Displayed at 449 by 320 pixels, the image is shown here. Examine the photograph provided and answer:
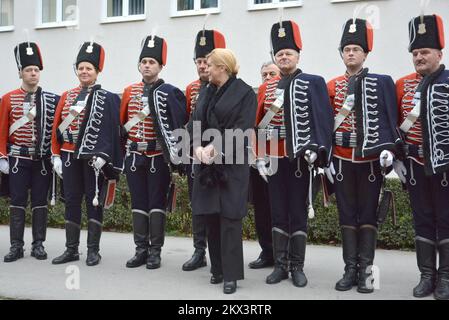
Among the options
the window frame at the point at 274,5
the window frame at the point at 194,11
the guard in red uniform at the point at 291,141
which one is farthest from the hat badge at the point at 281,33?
the window frame at the point at 194,11

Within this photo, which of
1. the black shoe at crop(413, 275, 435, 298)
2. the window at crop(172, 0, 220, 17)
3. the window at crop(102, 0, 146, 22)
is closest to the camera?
the black shoe at crop(413, 275, 435, 298)

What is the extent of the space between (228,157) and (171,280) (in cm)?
144

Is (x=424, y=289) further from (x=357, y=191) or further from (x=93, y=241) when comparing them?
(x=93, y=241)

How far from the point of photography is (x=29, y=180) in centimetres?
693

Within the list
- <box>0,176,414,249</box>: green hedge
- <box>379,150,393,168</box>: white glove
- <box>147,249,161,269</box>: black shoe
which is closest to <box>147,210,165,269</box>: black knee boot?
<box>147,249,161,269</box>: black shoe

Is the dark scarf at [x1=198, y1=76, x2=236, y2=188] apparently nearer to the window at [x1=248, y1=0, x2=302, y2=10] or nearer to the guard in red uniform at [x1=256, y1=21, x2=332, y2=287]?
the guard in red uniform at [x1=256, y1=21, x2=332, y2=287]

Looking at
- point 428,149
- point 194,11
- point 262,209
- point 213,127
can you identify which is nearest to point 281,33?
point 213,127

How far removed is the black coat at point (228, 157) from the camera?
5.29 metres

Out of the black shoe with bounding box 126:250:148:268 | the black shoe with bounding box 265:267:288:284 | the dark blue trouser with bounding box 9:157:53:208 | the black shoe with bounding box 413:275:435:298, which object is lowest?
the black shoe with bounding box 126:250:148:268

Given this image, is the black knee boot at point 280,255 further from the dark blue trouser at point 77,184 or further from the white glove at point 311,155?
the dark blue trouser at point 77,184

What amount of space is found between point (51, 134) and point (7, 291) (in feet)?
6.59

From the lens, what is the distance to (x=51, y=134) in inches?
272

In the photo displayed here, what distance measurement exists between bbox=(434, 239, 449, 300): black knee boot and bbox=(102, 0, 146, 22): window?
9527mm

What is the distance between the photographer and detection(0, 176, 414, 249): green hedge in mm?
7902
